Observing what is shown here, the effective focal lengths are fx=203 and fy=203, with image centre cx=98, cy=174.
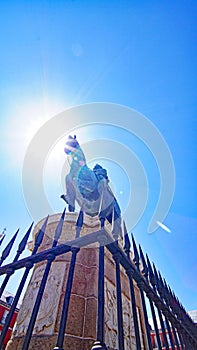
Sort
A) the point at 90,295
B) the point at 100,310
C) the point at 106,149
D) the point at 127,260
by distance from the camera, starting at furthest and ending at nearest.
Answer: the point at 106,149, the point at 90,295, the point at 127,260, the point at 100,310

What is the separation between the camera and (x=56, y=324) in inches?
74.9

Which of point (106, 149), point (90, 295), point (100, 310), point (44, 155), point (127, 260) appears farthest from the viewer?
point (106, 149)

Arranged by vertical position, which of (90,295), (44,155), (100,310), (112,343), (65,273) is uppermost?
(44,155)

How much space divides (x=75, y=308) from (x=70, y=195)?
1176 mm

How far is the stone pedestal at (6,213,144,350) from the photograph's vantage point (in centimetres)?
184

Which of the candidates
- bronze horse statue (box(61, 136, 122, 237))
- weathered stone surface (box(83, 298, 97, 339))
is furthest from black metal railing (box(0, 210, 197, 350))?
bronze horse statue (box(61, 136, 122, 237))

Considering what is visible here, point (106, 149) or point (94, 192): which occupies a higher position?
point (106, 149)

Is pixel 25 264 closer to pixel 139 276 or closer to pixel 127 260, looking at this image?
pixel 127 260

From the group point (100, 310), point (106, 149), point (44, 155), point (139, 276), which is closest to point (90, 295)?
point (139, 276)

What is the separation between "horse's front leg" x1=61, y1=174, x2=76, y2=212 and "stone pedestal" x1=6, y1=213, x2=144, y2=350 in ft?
1.59

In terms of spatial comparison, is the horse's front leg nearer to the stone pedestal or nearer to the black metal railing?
the stone pedestal

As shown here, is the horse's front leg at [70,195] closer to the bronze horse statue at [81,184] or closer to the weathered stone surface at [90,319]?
the bronze horse statue at [81,184]

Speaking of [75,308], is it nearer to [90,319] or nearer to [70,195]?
[90,319]

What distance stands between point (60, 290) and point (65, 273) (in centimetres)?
18
